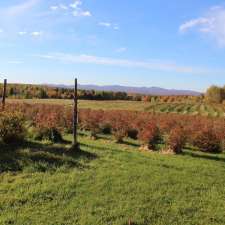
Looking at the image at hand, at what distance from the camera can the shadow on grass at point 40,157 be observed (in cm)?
1253

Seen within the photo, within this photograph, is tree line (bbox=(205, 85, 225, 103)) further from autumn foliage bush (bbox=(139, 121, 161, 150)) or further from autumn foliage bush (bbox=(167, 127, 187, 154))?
autumn foliage bush (bbox=(167, 127, 187, 154))

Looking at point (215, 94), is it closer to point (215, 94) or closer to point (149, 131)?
point (215, 94)

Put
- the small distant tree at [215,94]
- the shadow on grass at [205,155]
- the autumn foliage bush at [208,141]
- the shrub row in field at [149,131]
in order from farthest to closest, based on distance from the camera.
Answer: the small distant tree at [215,94]
the autumn foliage bush at [208,141]
the shrub row in field at [149,131]
the shadow on grass at [205,155]

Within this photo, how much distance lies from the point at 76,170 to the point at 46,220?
4.08 metres

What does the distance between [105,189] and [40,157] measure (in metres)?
3.95

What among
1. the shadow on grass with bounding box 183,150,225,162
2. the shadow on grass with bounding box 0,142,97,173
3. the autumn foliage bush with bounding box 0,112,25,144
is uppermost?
the autumn foliage bush with bounding box 0,112,25,144

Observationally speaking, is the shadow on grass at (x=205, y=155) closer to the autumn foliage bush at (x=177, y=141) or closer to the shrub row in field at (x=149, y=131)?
the autumn foliage bush at (x=177, y=141)

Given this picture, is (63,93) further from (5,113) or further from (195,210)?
(195,210)

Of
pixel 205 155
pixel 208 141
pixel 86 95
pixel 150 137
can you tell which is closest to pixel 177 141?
pixel 205 155

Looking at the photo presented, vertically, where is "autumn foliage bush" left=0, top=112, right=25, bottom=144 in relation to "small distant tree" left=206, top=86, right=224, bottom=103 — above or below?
below

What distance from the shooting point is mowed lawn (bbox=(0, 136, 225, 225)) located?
858cm

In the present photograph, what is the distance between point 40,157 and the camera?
13.7 metres

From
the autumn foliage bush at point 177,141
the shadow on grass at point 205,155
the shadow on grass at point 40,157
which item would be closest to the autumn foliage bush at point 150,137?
the autumn foliage bush at point 177,141

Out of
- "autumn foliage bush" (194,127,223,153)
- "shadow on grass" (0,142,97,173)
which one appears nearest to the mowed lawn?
"shadow on grass" (0,142,97,173)
